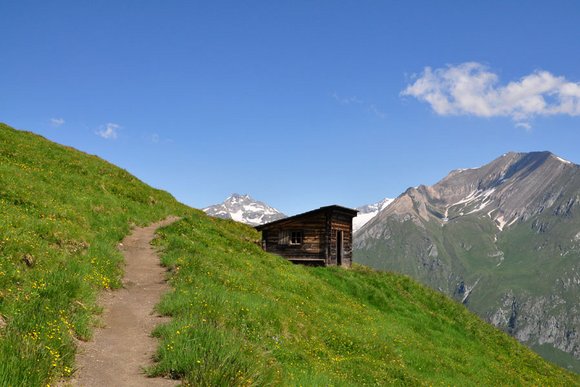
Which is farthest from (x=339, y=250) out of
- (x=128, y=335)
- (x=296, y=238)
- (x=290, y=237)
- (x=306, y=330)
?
(x=128, y=335)

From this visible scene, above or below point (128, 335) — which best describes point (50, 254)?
above

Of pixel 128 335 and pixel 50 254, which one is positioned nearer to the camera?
pixel 128 335

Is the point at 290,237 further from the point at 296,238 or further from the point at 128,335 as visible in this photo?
the point at 128,335

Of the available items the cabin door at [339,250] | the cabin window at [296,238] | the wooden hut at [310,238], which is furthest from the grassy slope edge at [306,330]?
the cabin window at [296,238]

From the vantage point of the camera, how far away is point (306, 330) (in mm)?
18734

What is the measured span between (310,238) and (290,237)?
2.03 metres

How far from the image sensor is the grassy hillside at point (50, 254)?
9320 mm

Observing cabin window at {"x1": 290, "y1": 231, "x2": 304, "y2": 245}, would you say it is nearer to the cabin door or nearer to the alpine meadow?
the cabin door

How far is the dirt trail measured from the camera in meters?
10.1

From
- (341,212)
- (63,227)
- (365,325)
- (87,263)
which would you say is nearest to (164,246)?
(63,227)

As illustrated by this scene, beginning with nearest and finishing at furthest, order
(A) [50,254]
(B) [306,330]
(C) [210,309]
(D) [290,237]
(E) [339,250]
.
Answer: (C) [210,309]
(A) [50,254]
(B) [306,330]
(D) [290,237]
(E) [339,250]

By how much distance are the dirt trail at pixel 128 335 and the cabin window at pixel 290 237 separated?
2322cm

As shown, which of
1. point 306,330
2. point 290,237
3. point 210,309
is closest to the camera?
point 210,309

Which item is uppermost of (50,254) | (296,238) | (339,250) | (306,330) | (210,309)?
(296,238)
